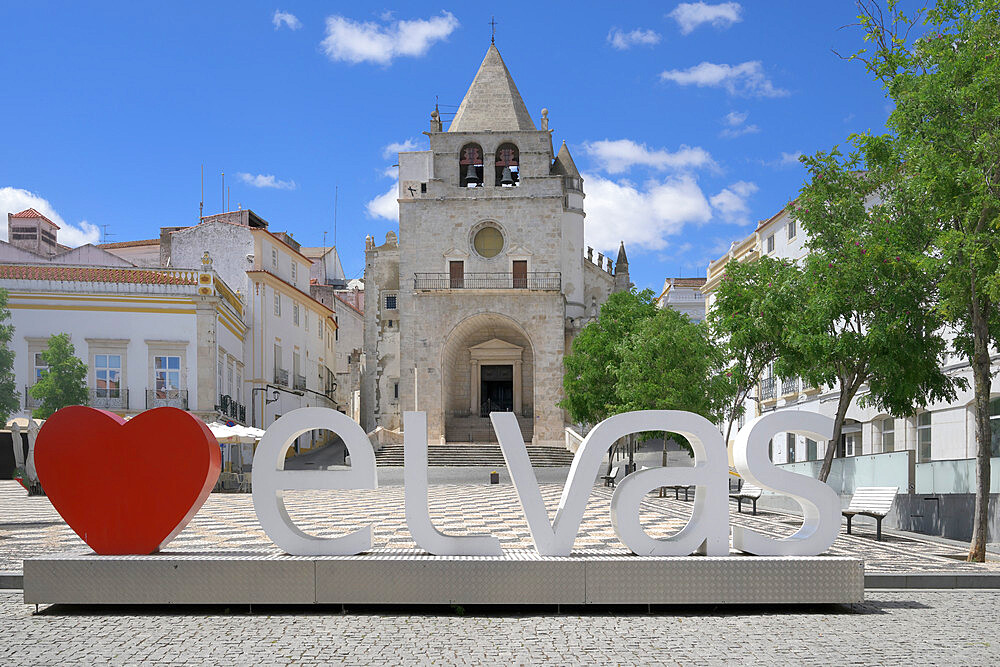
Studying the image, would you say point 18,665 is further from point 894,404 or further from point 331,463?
point 331,463

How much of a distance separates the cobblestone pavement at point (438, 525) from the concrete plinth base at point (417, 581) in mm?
1333

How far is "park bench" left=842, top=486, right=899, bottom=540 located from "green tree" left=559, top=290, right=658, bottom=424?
15953 mm

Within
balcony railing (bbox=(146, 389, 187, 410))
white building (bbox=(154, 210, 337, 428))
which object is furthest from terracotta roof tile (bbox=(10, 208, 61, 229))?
balcony railing (bbox=(146, 389, 187, 410))

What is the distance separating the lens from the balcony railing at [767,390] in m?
35.2

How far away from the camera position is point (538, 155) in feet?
161

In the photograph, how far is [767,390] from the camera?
118ft

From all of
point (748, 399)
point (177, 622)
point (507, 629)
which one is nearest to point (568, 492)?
point (507, 629)

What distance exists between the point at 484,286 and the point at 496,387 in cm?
549

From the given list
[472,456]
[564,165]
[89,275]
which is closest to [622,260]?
[564,165]

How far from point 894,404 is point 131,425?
41.0ft

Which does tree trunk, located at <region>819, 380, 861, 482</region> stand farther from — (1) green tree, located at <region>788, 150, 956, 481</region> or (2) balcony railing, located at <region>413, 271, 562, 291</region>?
(2) balcony railing, located at <region>413, 271, 562, 291</region>

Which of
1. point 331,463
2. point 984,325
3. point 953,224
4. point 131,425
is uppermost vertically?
point 953,224

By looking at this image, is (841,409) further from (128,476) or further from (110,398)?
(110,398)

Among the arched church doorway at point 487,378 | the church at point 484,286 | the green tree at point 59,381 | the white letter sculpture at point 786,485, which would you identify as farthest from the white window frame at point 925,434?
the arched church doorway at point 487,378
